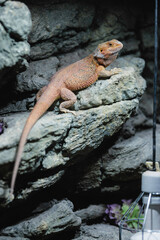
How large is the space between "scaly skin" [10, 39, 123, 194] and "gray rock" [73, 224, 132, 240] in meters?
1.69

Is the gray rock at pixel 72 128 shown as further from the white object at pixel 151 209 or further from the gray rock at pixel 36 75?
the white object at pixel 151 209

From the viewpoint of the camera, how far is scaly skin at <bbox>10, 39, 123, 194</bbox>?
120 inches

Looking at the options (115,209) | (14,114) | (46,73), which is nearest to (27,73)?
(46,73)

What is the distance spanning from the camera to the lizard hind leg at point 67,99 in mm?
3115

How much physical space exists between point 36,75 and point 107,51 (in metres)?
0.97

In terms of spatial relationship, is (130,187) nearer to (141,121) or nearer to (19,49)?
(141,121)

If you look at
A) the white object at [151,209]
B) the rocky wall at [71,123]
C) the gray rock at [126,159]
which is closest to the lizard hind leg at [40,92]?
the rocky wall at [71,123]

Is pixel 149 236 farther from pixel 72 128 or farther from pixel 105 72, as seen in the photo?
pixel 105 72

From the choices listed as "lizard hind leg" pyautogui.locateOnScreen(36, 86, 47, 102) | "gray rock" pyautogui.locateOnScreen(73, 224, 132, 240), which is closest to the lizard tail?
"lizard hind leg" pyautogui.locateOnScreen(36, 86, 47, 102)

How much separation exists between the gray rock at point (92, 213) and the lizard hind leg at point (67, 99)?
1695mm

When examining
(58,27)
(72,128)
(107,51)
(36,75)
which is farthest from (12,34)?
(58,27)

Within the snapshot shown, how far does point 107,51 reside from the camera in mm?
3525

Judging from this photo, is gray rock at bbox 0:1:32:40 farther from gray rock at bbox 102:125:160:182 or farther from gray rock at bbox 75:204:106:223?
gray rock at bbox 75:204:106:223

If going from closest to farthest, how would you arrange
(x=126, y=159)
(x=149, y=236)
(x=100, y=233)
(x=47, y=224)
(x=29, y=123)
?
(x=149, y=236), (x=29, y=123), (x=47, y=224), (x=100, y=233), (x=126, y=159)
